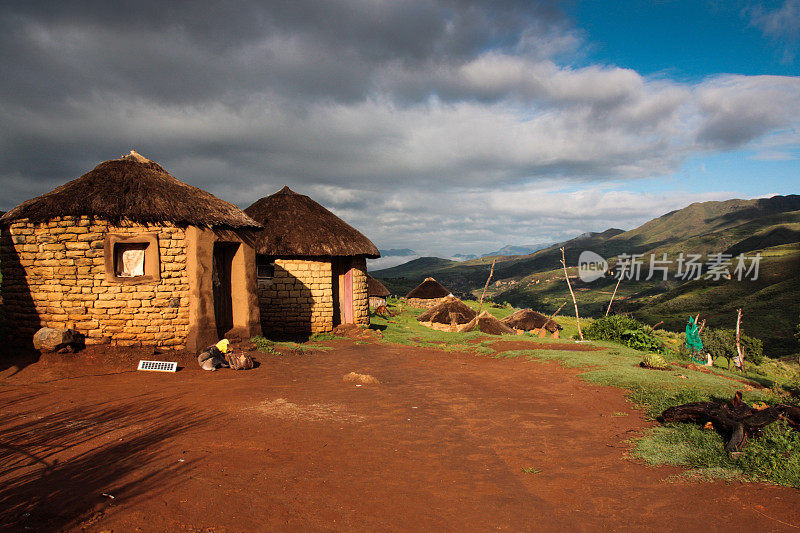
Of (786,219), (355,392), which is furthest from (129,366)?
(786,219)

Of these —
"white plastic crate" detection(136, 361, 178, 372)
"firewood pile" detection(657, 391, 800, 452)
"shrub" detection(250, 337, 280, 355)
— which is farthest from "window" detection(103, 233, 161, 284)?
"firewood pile" detection(657, 391, 800, 452)

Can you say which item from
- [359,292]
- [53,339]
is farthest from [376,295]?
[53,339]

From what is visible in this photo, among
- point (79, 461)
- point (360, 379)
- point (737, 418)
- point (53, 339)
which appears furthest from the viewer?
point (360, 379)

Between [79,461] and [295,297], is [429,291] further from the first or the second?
[79,461]

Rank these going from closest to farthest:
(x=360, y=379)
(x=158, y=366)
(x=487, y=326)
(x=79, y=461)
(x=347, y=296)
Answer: (x=79, y=461)
(x=158, y=366)
(x=360, y=379)
(x=347, y=296)
(x=487, y=326)

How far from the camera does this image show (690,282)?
6488 cm

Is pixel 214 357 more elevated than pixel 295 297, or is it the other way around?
pixel 295 297

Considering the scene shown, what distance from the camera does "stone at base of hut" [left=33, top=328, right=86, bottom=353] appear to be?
8781 mm

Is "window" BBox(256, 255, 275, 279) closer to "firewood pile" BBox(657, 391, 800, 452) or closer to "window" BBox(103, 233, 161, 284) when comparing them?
"window" BBox(103, 233, 161, 284)

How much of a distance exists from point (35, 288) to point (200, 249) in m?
3.56

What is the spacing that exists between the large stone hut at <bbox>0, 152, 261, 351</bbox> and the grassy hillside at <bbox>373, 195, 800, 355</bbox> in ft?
141

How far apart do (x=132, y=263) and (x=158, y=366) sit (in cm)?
271

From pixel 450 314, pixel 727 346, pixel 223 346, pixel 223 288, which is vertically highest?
pixel 223 288

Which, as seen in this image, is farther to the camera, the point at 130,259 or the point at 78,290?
the point at 130,259
